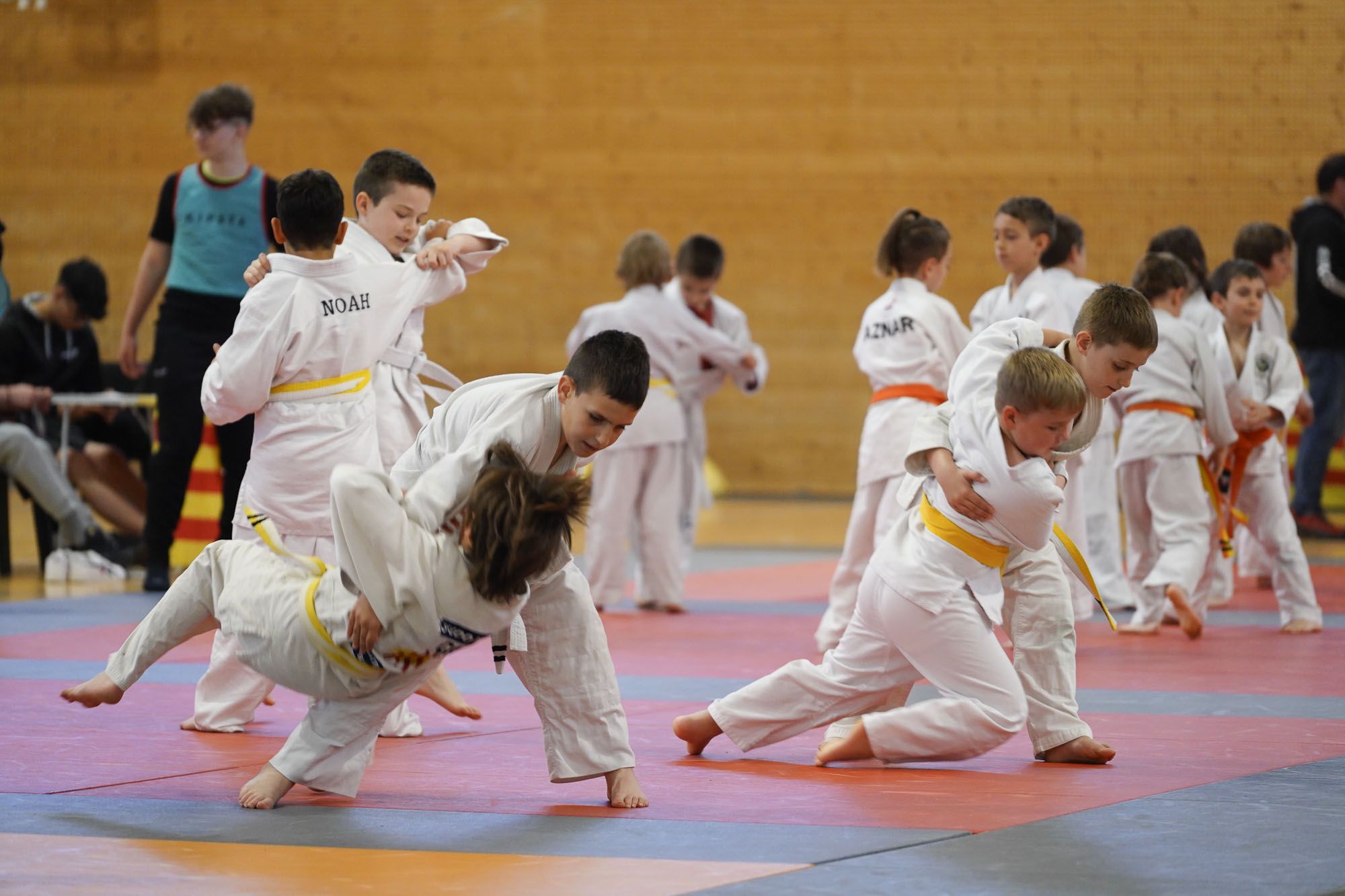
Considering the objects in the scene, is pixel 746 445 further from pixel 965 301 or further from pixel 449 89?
pixel 449 89

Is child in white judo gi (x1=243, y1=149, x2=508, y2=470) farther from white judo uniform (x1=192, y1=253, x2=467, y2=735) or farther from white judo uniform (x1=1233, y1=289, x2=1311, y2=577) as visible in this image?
white judo uniform (x1=1233, y1=289, x2=1311, y2=577)

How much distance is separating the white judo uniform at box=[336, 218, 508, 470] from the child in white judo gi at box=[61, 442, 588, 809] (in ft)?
3.65

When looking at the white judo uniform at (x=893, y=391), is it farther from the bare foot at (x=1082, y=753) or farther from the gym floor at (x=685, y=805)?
the bare foot at (x=1082, y=753)

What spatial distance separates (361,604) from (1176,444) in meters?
4.00

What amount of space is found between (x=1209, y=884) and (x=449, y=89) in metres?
11.5

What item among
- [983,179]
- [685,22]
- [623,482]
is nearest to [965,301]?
[983,179]

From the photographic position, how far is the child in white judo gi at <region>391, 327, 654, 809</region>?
319 cm

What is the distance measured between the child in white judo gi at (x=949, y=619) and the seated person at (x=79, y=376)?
5434mm

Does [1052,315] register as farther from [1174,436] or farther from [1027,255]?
[1174,436]

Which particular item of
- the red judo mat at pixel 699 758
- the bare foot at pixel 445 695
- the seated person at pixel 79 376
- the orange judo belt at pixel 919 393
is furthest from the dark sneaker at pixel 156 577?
the bare foot at pixel 445 695

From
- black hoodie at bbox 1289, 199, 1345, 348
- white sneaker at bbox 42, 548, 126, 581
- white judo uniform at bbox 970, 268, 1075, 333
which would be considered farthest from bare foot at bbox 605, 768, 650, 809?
black hoodie at bbox 1289, 199, 1345, 348

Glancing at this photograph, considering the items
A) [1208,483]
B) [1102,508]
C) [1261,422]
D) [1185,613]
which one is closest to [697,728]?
[1185,613]

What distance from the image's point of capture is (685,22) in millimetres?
12820

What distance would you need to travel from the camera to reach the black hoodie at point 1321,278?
992 centimetres
